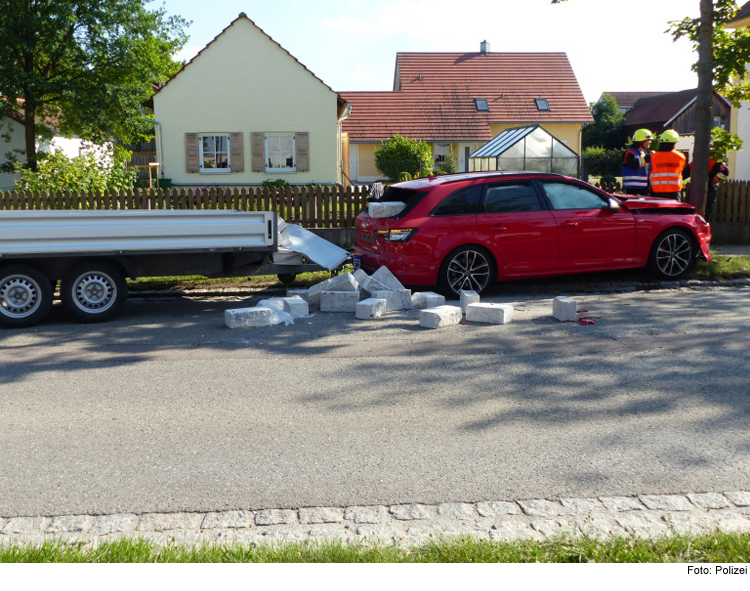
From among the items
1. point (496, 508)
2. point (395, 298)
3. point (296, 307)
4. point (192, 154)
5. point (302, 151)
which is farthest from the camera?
point (302, 151)

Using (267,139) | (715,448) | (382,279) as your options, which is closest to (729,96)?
(382,279)

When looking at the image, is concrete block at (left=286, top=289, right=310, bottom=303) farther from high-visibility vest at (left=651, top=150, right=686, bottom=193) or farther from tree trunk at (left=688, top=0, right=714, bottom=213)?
tree trunk at (left=688, top=0, right=714, bottom=213)

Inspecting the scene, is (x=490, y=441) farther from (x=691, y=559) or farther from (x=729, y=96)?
(x=729, y=96)

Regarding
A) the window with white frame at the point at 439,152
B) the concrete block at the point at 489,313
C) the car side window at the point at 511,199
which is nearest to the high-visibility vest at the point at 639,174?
the car side window at the point at 511,199

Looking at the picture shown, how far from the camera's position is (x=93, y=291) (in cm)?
967

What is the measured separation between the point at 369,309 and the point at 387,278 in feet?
2.70

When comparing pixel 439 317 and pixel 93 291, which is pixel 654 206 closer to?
pixel 439 317

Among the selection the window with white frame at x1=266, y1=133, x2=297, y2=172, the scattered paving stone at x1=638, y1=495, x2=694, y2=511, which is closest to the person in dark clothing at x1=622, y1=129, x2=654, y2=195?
the scattered paving stone at x1=638, y1=495, x2=694, y2=511

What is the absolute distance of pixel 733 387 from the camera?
6.51m

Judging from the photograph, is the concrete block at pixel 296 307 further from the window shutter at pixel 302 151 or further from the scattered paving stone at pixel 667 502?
the window shutter at pixel 302 151

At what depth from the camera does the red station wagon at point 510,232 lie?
1070cm

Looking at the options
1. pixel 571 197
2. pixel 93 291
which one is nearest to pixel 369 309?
pixel 93 291

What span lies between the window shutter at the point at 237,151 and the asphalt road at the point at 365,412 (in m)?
20.5

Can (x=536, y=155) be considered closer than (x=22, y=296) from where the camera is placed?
No
